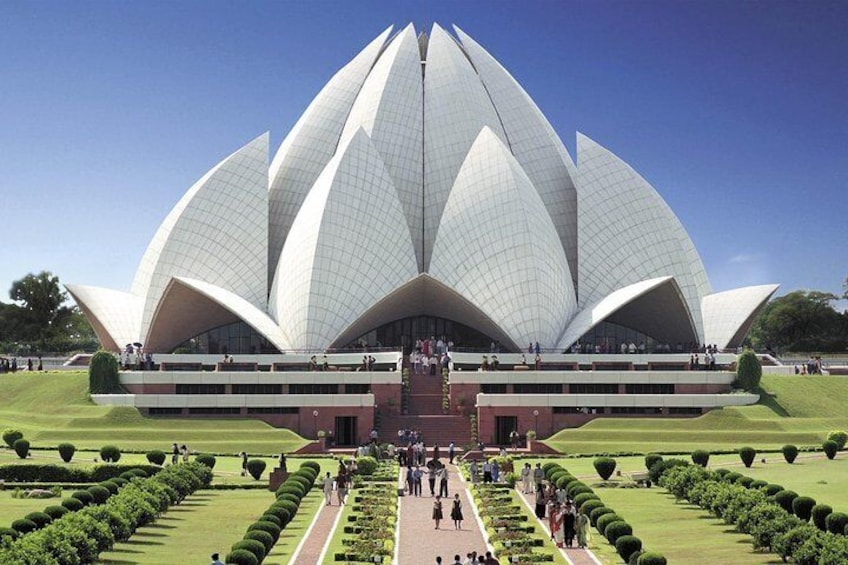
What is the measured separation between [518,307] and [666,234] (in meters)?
10.8

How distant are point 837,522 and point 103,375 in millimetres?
29642

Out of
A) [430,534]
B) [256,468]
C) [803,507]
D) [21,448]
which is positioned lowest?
[430,534]

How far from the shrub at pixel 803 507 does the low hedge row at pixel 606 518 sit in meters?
3.20

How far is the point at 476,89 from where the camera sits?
188 feet

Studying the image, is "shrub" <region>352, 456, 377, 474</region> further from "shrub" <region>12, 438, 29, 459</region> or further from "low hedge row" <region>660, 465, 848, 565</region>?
"shrub" <region>12, 438, 29, 459</region>

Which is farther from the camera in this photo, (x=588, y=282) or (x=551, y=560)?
(x=588, y=282)

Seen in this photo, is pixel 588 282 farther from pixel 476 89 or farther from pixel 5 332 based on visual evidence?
pixel 5 332

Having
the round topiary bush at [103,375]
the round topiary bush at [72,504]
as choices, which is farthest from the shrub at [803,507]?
the round topiary bush at [103,375]

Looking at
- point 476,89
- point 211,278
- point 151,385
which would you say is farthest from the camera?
point 476,89

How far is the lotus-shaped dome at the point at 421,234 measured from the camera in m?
48.4

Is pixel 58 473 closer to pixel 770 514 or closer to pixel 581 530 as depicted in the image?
pixel 581 530

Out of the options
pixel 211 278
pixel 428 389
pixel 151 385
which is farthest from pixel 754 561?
pixel 211 278

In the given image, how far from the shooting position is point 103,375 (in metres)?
40.8

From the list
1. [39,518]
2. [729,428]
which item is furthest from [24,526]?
[729,428]
